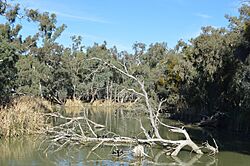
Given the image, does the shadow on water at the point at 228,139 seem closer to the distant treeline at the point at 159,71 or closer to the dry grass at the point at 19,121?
the distant treeline at the point at 159,71

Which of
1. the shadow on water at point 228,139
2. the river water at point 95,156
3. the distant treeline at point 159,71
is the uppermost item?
the distant treeline at point 159,71

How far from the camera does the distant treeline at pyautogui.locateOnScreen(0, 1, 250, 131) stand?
2486 centimetres

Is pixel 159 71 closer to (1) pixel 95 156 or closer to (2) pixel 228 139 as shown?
(2) pixel 228 139

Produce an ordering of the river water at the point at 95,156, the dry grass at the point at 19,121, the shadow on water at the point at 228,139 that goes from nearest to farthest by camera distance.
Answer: the river water at the point at 95,156
the shadow on water at the point at 228,139
the dry grass at the point at 19,121

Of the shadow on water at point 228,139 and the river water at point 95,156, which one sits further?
the shadow on water at point 228,139

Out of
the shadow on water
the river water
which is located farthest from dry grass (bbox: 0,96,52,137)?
the shadow on water

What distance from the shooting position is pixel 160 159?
16.8 metres

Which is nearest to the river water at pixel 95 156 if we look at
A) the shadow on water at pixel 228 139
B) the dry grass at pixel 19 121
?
the shadow on water at pixel 228 139

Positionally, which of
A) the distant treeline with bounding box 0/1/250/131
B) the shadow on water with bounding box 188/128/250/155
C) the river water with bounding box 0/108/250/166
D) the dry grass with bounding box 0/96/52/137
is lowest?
the river water with bounding box 0/108/250/166

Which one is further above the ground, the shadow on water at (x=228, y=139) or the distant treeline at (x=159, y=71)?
the distant treeline at (x=159, y=71)

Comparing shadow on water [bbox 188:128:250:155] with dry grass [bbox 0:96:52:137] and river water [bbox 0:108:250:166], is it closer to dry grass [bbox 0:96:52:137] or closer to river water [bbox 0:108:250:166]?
river water [bbox 0:108:250:166]

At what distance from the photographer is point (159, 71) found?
4684cm

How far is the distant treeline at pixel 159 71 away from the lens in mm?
24859

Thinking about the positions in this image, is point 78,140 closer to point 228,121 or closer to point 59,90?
point 228,121
